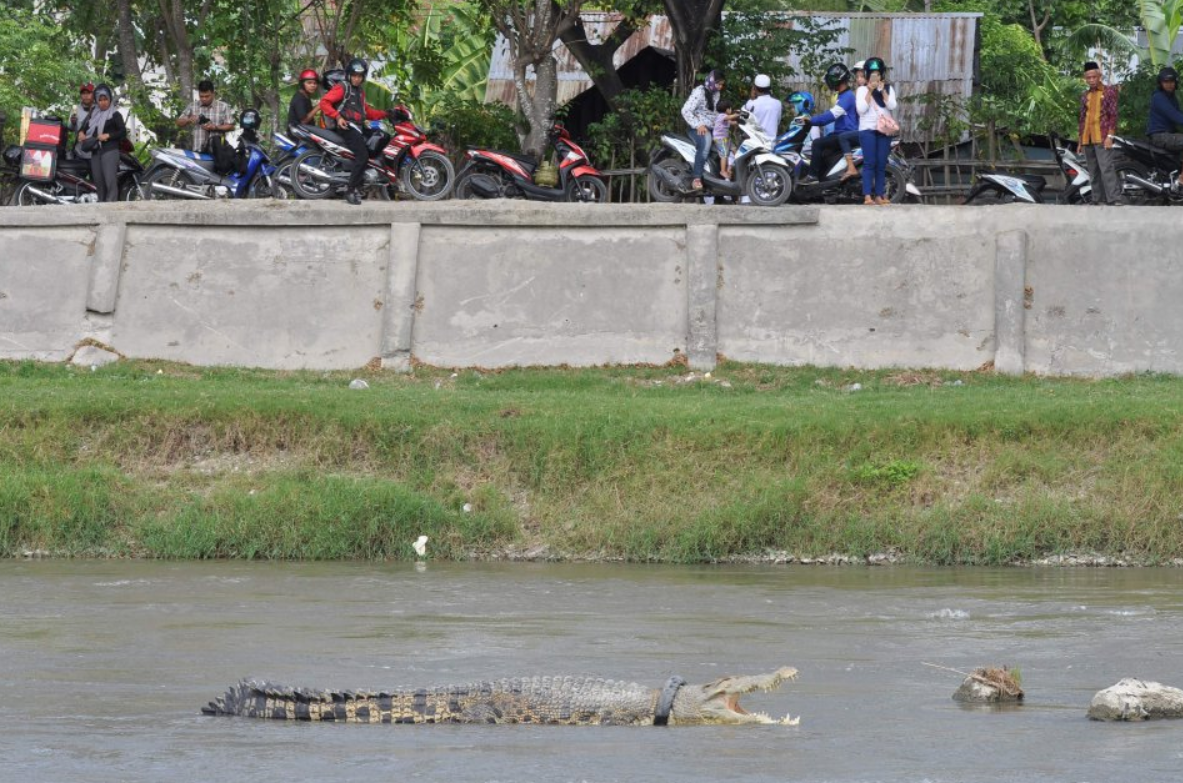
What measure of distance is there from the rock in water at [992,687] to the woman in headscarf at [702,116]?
9882 millimetres

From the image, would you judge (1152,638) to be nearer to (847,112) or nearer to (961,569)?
(961,569)

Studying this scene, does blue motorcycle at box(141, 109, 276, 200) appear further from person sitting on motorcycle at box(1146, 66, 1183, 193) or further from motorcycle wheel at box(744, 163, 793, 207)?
person sitting on motorcycle at box(1146, 66, 1183, 193)

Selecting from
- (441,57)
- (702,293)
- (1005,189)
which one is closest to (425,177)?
(702,293)

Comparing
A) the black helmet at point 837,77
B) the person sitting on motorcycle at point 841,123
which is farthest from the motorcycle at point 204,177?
the black helmet at point 837,77

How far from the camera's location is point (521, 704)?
7.29 m

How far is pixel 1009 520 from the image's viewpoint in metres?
12.0

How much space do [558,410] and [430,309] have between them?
2921 mm

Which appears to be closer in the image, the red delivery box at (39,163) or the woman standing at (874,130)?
the woman standing at (874,130)

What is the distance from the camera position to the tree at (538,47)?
63.6 ft

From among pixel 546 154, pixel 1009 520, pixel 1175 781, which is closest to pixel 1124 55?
pixel 546 154

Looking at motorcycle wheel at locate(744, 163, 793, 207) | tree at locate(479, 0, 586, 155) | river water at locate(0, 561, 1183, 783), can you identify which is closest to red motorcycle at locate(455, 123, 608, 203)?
motorcycle wheel at locate(744, 163, 793, 207)

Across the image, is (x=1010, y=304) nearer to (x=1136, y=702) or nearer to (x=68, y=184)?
(x=1136, y=702)

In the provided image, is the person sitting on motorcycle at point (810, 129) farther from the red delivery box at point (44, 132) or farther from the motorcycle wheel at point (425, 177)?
the red delivery box at point (44, 132)

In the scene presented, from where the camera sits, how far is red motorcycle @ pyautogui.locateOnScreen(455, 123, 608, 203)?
680 inches
